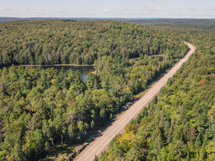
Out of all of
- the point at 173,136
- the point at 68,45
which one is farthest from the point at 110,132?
the point at 68,45

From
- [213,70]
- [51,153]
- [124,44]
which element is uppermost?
[124,44]

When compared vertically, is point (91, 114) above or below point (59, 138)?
above

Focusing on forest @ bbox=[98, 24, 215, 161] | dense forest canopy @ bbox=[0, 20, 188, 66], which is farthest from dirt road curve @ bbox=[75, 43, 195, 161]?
dense forest canopy @ bbox=[0, 20, 188, 66]

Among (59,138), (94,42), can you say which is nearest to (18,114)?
(59,138)

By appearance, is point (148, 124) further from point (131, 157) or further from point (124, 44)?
point (124, 44)

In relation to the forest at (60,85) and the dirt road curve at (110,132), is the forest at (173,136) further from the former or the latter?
the forest at (60,85)

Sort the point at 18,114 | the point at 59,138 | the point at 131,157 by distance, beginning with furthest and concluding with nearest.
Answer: the point at 18,114 → the point at 59,138 → the point at 131,157

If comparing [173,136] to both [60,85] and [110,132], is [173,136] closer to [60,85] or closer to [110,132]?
[110,132]

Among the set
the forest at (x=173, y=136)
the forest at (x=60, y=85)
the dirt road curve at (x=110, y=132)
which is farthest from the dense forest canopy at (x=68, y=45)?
the forest at (x=173, y=136)

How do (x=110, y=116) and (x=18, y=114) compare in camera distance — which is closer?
(x=18, y=114)
